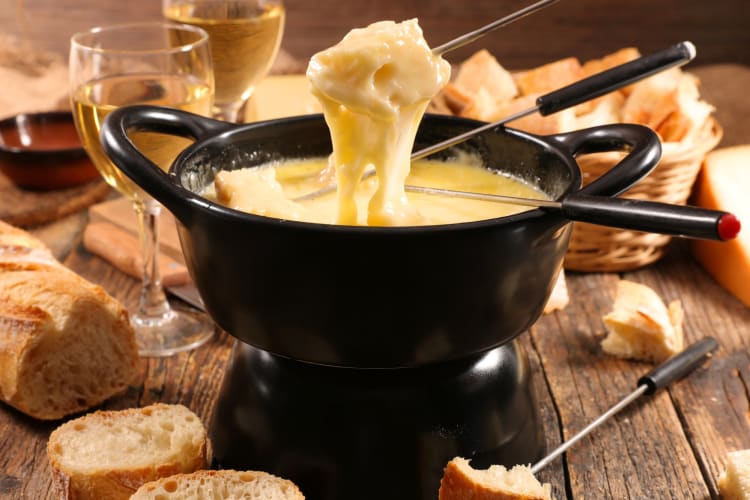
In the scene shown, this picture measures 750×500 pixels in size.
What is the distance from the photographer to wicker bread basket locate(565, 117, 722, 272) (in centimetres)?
205

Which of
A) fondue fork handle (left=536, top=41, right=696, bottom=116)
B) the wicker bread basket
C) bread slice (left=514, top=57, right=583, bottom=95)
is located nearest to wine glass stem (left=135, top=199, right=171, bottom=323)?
fondue fork handle (left=536, top=41, right=696, bottom=116)

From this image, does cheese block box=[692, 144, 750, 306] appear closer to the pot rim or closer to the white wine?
the pot rim

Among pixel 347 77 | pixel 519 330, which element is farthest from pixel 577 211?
pixel 347 77

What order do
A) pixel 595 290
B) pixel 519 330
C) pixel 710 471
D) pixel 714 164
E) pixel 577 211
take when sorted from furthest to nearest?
pixel 714 164 < pixel 595 290 < pixel 710 471 < pixel 519 330 < pixel 577 211

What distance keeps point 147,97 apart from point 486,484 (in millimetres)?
966

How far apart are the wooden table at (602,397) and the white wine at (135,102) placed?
1.20ft

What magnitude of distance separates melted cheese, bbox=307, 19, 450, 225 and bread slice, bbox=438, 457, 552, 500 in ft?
1.13

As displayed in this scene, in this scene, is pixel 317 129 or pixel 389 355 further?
pixel 317 129

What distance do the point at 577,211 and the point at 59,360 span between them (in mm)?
903

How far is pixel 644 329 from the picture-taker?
1.79 metres

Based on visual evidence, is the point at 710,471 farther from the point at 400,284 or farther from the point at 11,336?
the point at 11,336

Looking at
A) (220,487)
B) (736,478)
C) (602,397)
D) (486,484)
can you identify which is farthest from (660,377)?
(220,487)

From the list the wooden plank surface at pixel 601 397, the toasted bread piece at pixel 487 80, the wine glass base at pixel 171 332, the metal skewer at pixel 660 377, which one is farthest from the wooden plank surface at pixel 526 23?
the metal skewer at pixel 660 377

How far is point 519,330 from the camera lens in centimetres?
136
